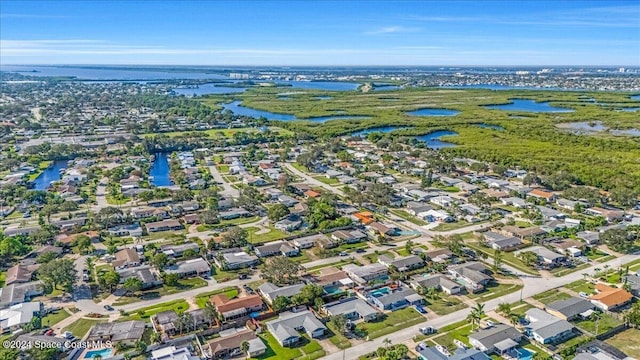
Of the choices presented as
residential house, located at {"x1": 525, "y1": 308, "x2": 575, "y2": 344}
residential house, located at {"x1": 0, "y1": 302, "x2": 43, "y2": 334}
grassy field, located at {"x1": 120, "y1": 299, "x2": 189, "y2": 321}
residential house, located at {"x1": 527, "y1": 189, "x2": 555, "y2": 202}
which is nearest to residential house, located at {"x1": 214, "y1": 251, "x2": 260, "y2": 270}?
grassy field, located at {"x1": 120, "y1": 299, "x2": 189, "y2": 321}

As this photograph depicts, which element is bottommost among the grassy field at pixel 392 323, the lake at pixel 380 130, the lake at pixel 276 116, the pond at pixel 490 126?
the grassy field at pixel 392 323

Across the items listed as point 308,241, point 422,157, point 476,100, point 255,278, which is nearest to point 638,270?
point 308,241

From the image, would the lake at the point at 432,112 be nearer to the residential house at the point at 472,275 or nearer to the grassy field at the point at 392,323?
the residential house at the point at 472,275

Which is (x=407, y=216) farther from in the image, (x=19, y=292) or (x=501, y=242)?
(x=19, y=292)

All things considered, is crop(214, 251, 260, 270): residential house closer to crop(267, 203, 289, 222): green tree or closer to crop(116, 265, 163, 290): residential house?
crop(116, 265, 163, 290): residential house

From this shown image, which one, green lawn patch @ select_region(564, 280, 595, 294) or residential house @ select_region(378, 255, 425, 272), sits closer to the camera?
green lawn patch @ select_region(564, 280, 595, 294)

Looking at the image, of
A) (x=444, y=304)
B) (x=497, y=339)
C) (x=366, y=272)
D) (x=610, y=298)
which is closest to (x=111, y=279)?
(x=366, y=272)

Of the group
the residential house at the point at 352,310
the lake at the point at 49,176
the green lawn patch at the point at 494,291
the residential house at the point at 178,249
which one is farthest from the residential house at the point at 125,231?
the green lawn patch at the point at 494,291
